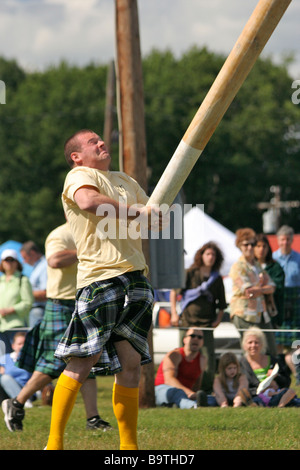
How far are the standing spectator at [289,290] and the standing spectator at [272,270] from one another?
0.23 m

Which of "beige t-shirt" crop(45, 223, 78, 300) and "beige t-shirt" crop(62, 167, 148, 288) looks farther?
"beige t-shirt" crop(45, 223, 78, 300)

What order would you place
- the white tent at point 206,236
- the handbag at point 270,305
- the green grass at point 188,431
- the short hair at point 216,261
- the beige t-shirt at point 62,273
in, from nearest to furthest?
the green grass at point 188,431 → the beige t-shirt at point 62,273 → the short hair at point 216,261 → the handbag at point 270,305 → the white tent at point 206,236

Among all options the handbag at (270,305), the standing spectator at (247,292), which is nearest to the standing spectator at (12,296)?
the standing spectator at (247,292)

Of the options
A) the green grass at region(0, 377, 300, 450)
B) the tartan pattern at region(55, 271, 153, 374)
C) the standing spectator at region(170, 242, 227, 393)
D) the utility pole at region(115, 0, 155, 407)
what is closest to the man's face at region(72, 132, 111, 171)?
the tartan pattern at region(55, 271, 153, 374)

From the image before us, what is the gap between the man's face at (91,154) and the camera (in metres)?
4.48

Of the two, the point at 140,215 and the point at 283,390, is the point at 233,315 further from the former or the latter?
the point at 140,215

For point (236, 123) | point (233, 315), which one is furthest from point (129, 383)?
point (236, 123)

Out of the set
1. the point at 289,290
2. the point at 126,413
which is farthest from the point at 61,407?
the point at 289,290

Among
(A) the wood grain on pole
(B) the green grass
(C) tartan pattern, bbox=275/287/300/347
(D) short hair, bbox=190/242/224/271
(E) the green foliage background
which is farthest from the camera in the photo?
(E) the green foliage background

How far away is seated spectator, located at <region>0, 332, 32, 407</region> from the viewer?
25.5 ft

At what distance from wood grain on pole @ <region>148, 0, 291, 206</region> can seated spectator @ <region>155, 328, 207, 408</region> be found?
3.84 meters

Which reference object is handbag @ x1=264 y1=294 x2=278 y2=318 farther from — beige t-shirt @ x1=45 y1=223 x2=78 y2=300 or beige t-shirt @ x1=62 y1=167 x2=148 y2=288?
beige t-shirt @ x1=62 y1=167 x2=148 y2=288

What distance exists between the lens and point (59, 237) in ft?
20.9

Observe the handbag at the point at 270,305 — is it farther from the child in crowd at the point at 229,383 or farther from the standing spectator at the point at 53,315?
the standing spectator at the point at 53,315
